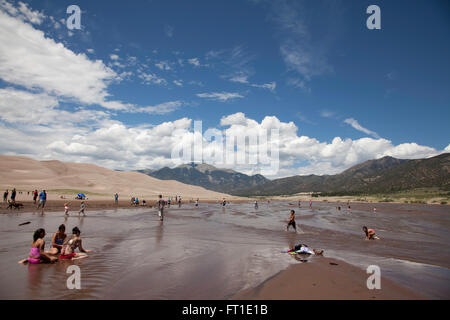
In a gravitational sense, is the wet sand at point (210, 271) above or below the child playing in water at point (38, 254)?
below

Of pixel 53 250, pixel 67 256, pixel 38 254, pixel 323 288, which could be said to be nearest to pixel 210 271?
pixel 323 288

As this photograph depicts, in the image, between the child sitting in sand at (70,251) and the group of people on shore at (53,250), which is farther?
the child sitting in sand at (70,251)

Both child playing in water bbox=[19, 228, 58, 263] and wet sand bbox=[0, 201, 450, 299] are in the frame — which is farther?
child playing in water bbox=[19, 228, 58, 263]

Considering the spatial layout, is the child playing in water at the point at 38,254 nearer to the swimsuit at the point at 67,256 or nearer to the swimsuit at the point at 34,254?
the swimsuit at the point at 34,254

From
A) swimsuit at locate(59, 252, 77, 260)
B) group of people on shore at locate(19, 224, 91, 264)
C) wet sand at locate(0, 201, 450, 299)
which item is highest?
group of people on shore at locate(19, 224, 91, 264)

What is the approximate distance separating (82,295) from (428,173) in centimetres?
15349

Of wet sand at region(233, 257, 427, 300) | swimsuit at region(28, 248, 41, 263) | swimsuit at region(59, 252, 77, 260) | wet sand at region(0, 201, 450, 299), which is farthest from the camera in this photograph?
swimsuit at region(59, 252, 77, 260)

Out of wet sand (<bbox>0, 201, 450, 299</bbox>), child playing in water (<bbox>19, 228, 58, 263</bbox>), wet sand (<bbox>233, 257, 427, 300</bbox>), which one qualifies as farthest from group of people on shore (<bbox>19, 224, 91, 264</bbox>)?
wet sand (<bbox>233, 257, 427, 300</bbox>)

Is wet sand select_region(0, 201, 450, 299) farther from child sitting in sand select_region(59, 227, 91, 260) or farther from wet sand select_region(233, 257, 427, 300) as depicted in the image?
child sitting in sand select_region(59, 227, 91, 260)

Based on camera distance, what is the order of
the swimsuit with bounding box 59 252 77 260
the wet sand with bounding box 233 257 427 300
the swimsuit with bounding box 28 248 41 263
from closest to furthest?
→ 1. the wet sand with bounding box 233 257 427 300
2. the swimsuit with bounding box 28 248 41 263
3. the swimsuit with bounding box 59 252 77 260

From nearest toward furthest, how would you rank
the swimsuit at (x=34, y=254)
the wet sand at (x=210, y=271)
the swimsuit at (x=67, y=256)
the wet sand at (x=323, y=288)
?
the wet sand at (x=323, y=288)
the wet sand at (x=210, y=271)
the swimsuit at (x=34, y=254)
the swimsuit at (x=67, y=256)

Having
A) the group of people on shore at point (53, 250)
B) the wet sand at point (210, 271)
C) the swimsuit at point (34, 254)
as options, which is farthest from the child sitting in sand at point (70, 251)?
the swimsuit at point (34, 254)
